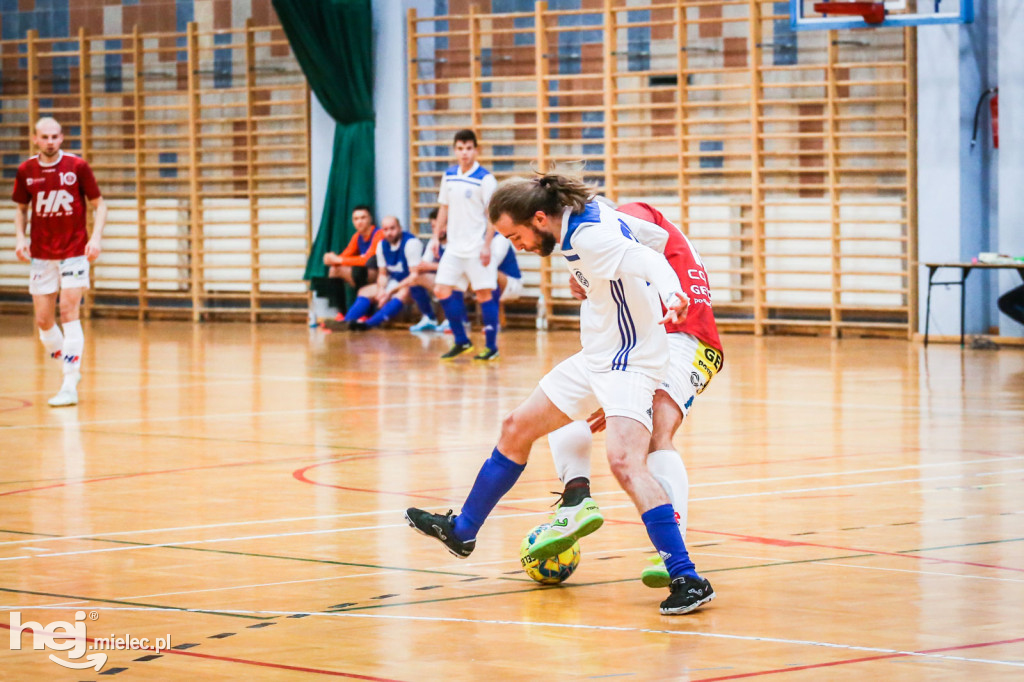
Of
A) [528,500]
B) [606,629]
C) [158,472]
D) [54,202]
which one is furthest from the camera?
[54,202]

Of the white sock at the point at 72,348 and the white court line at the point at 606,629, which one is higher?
the white sock at the point at 72,348

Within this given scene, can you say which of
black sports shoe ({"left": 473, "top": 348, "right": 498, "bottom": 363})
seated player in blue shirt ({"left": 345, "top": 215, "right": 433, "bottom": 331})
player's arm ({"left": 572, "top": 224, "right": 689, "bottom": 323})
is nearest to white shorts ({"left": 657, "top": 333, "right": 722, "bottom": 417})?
player's arm ({"left": 572, "top": 224, "right": 689, "bottom": 323})

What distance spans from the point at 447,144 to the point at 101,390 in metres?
7.24

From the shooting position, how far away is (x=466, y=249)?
12.4 metres

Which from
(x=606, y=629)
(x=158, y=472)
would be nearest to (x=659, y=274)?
(x=606, y=629)

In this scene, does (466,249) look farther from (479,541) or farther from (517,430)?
(517,430)

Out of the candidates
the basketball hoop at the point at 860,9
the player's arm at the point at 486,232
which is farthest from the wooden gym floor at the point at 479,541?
the basketball hoop at the point at 860,9

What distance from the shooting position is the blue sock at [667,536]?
4016 millimetres

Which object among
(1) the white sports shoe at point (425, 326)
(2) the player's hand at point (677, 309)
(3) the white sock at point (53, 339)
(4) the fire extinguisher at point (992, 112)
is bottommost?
(1) the white sports shoe at point (425, 326)

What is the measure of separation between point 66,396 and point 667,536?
6.14 m

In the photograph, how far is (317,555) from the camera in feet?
15.6

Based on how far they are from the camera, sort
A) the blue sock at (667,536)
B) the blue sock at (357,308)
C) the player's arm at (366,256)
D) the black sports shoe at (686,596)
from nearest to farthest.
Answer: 1. the black sports shoe at (686,596)
2. the blue sock at (667,536)
3. the player's arm at (366,256)
4. the blue sock at (357,308)

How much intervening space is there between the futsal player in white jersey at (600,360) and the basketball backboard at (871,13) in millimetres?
9633

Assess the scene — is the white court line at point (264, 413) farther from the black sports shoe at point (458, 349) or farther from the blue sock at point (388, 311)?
the blue sock at point (388, 311)
